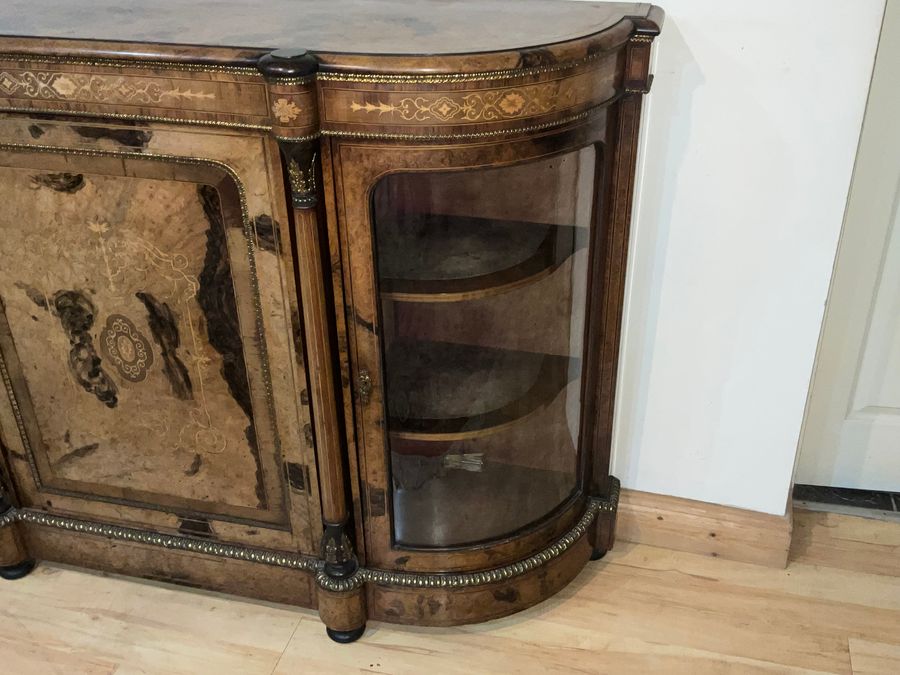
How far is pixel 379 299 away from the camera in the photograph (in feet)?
4.52

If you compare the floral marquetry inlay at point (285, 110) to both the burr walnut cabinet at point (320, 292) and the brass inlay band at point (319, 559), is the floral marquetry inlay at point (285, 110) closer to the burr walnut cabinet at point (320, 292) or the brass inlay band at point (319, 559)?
the burr walnut cabinet at point (320, 292)

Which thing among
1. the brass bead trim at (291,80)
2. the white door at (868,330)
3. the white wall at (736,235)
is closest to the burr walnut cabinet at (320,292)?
the brass bead trim at (291,80)

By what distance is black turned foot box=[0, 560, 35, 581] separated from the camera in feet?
5.88

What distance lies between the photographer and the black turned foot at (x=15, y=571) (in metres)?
1.79

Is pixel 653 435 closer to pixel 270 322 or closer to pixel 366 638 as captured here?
pixel 366 638

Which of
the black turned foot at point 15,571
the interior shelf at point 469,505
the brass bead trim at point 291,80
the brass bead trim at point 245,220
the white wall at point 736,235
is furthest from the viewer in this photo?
the black turned foot at point 15,571

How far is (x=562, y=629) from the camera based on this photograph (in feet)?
5.49

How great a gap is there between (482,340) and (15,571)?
1.09m

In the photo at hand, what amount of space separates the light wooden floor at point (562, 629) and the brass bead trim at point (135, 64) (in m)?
1.03

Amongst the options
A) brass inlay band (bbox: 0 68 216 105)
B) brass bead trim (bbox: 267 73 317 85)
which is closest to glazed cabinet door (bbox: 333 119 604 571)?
brass bead trim (bbox: 267 73 317 85)

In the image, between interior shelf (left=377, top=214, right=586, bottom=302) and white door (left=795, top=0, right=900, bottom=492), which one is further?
white door (left=795, top=0, right=900, bottom=492)

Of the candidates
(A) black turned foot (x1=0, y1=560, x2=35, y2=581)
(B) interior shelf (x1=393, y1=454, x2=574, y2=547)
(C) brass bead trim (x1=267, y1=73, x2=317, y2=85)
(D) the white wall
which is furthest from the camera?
(A) black turned foot (x1=0, y1=560, x2=35, y2=581)

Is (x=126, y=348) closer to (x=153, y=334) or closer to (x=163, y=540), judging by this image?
(x=153, y=334)

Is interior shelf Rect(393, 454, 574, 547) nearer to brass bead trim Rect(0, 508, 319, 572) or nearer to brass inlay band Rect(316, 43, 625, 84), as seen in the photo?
brass bead trim Rect(0, 508, 319, 572)
